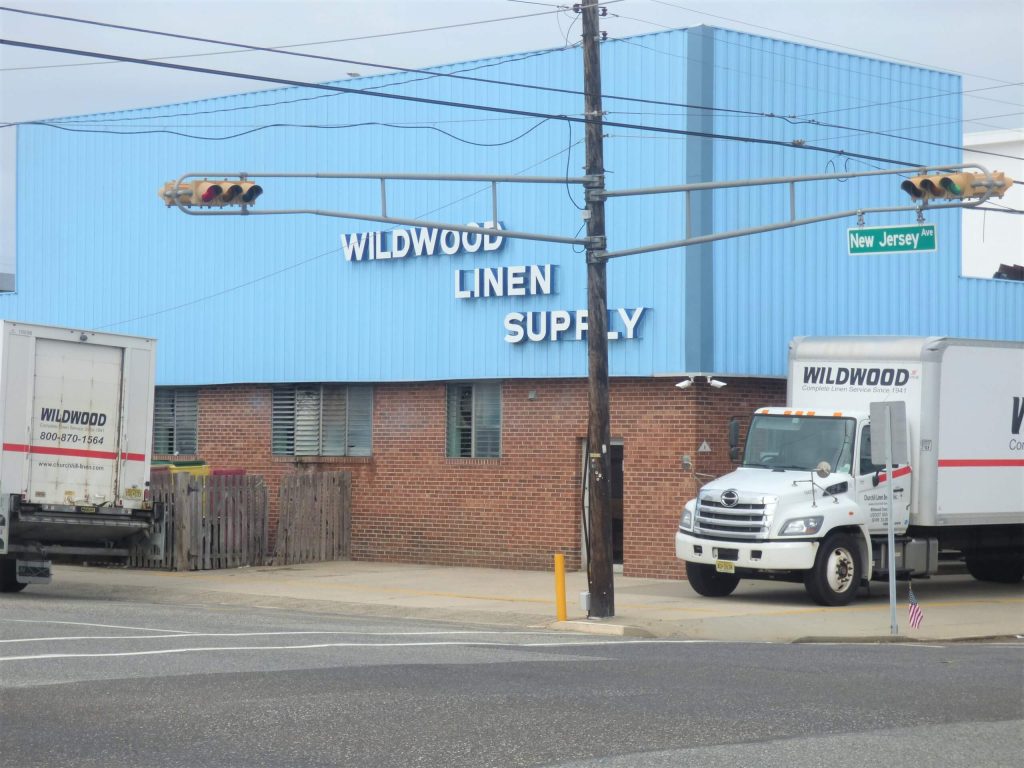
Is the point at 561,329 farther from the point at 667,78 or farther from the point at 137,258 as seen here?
the point at 137,258

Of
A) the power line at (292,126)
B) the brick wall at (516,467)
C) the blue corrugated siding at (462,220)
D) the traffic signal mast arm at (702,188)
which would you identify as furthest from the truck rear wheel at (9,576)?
the power line at (292,126)

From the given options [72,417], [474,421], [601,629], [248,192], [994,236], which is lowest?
[601,629]

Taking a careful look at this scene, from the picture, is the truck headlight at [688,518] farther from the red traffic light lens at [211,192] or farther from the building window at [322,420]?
the building window at [322,420]

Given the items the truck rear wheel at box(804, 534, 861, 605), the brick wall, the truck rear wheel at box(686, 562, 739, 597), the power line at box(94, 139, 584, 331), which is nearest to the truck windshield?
the truck rear wheel at box(804, 534, 861, 605)

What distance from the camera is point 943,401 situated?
21688 mm

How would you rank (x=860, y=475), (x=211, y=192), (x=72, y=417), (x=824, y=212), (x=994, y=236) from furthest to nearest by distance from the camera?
(x=994, y=236) → (x=824, y=212) → (x=72, y=417) → (x=860, y=475) → (x=211, y=192)

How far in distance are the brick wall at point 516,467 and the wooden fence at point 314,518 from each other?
0.74 ft

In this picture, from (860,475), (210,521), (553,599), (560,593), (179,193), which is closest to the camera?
(179,193)

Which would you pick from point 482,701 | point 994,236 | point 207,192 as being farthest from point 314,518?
point 994,236

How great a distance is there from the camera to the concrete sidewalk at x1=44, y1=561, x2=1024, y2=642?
1855 centimetres

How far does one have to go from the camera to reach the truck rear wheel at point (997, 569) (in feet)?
81.9

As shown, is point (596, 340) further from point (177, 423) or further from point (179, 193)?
point (177, 423)

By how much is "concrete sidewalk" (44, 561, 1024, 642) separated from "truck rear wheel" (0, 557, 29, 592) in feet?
2.62

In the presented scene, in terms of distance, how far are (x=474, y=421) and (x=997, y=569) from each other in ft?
31.3
